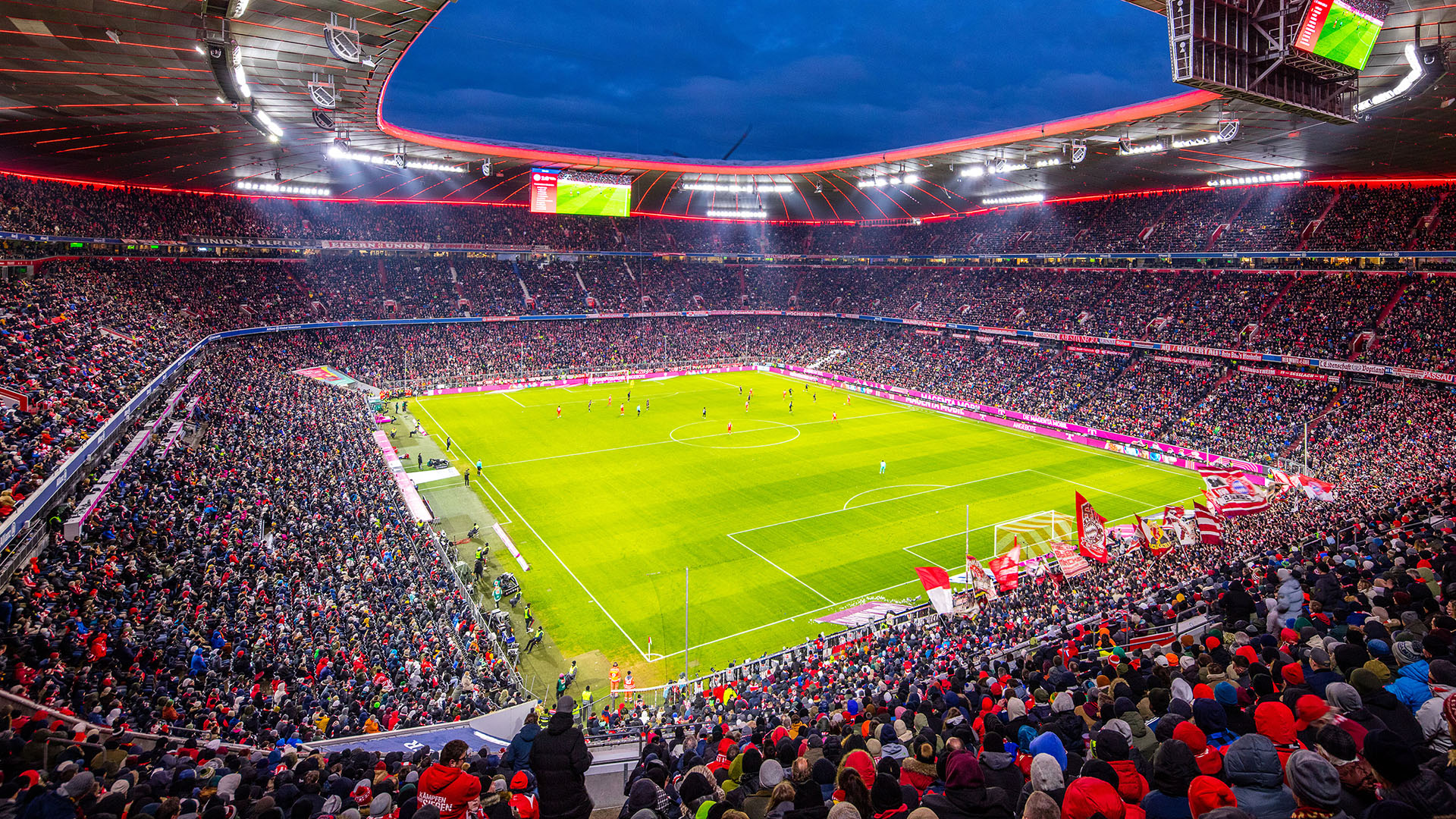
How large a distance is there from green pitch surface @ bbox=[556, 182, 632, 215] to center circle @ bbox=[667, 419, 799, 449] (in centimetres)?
2345

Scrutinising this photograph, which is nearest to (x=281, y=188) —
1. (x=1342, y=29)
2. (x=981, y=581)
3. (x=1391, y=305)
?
(x=981, y=581)

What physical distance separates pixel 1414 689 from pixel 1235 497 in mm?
21979

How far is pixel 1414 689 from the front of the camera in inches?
214

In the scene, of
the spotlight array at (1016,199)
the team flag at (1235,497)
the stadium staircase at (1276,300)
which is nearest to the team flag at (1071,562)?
the team flag at (1235,497)

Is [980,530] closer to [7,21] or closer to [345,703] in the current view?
[345,703]

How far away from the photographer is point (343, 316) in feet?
201

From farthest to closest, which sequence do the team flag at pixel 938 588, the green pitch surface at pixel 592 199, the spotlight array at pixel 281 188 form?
the green pitch surface at pixel 592 199 → the spotlight array at pixel 281 188 → the team flag at pixel 938 588

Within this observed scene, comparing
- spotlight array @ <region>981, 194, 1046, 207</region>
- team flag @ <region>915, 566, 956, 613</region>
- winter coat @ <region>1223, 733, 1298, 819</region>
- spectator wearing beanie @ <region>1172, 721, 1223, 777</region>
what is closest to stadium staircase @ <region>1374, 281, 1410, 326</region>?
spotlight array @ <region>981, 194, 1046, 207</region>

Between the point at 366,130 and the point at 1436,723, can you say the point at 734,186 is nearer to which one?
the point at 366,130

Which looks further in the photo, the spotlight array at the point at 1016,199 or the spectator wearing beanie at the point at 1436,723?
the spotlight array at the point at 1016,199

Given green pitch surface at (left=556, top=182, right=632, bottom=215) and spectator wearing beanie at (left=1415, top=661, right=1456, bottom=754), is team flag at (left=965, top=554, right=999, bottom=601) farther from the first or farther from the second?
green pitch surface at (left=556, top=182, right=632, bottom=215)

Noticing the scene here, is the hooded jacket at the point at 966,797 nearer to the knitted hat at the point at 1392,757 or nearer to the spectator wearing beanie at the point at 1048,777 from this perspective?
the spectator wearing beanie at the point at 1048,777

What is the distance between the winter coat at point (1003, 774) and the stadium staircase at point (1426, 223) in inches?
1928

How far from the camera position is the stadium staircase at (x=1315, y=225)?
44031mm
